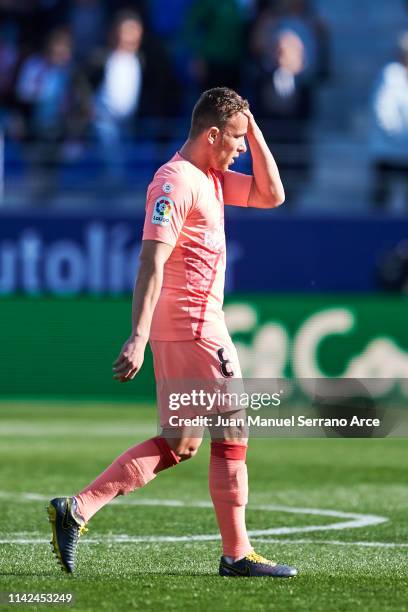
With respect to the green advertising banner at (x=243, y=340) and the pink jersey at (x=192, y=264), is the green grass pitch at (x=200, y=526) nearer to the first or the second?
the pink jersey at (x=192, y=264)

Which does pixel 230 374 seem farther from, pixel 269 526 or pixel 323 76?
pixel 323 76

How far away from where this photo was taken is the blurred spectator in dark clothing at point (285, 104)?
16.9m

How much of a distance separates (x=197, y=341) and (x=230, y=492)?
0.64 m

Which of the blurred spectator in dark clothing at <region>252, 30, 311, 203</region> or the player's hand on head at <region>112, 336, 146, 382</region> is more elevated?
the blurred spectator in dark clothing at <region>252, 30, 311, 203</region>

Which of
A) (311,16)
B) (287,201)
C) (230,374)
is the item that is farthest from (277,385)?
(311,16)

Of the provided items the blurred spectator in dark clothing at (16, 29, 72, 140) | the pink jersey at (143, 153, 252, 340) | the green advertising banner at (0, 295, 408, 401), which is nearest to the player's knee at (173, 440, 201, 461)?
the pink jersey at (143, 153, 252, 340)

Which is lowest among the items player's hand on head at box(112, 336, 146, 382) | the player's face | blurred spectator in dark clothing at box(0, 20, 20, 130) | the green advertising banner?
the green advertising banner

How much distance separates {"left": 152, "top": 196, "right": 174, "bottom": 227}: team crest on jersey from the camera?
5.70m

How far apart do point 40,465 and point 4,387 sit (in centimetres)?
497

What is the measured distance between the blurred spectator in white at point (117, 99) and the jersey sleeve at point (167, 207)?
11.3 metres

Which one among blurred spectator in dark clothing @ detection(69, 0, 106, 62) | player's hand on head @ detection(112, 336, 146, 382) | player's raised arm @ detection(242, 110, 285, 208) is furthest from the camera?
blurred spectator in dark clothing @ detection(69, 0, 106, 62)

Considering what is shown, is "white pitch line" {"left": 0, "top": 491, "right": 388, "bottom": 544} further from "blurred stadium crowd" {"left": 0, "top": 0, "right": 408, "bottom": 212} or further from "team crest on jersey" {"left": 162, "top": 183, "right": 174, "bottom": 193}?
"blurred stadium crowd" {"left": 0, "top": 0, "right": 408, "bottom": 212}

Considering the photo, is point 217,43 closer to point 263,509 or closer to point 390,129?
point 390,129

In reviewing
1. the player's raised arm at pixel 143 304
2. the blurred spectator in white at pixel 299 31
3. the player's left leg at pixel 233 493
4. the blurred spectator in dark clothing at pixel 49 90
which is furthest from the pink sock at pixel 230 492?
the blurred spectator in white at pixel 299 31
